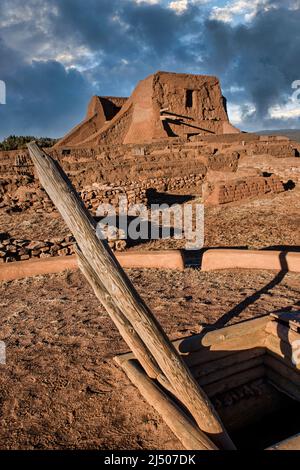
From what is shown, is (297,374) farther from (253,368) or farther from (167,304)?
(167,304)

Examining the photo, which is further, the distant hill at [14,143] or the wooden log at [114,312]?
the distant hill at [14,143]

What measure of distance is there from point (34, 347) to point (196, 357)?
1.72m

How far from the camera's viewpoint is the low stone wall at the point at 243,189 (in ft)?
35.7

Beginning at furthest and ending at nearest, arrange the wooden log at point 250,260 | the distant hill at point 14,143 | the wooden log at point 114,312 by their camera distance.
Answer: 1. the distant hill at point 14,143
2. the wooden log at point 250,260
3. the wooden log at point 114,312

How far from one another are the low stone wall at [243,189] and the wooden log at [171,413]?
856 centimetres

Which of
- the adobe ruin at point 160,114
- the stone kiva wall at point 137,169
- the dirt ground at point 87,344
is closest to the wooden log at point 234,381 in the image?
the dirt ground at point 87,344

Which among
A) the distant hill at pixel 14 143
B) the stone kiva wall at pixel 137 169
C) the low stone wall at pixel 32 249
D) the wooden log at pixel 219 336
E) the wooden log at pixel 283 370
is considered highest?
the distant hill at pixel 14 143

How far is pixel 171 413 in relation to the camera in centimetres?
243

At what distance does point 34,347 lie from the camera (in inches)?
148

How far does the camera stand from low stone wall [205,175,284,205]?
35.7 feet

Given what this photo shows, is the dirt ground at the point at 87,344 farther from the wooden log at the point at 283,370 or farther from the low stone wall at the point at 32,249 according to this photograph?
the low stone wall at the point at 32,249

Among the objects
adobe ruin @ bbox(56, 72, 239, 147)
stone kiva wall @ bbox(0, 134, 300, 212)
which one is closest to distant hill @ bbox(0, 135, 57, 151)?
adobe ruin @ bbox(56, 72, 239, 147)

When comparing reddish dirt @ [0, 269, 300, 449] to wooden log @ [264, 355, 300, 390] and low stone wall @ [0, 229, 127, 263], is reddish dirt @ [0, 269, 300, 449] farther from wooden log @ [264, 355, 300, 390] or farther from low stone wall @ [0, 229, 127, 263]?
low stone wall @ [0, 229, 127, 263]
